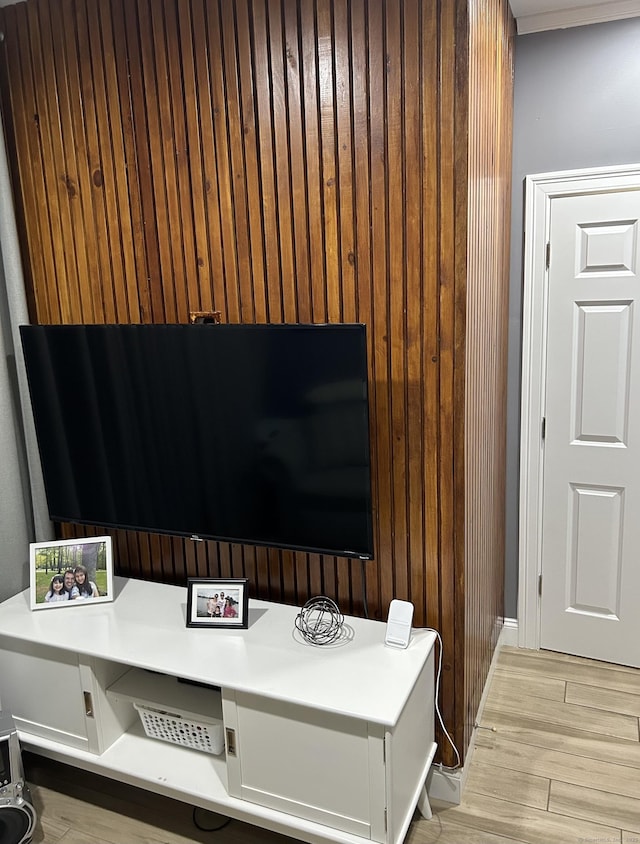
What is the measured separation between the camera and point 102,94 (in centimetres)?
224

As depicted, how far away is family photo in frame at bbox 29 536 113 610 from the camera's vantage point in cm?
231

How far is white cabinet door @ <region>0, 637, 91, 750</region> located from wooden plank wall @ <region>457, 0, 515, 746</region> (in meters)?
1.19

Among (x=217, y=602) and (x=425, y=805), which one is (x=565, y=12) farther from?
(x=425, y=805)

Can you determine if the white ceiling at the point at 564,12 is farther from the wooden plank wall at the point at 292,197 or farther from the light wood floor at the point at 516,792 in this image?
the light wood floor at the point at 516,792

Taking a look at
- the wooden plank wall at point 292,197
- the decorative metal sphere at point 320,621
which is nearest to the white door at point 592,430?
the wooden plank wall at point 292,197

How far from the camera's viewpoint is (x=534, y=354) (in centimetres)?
272

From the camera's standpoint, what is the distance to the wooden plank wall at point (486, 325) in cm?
195

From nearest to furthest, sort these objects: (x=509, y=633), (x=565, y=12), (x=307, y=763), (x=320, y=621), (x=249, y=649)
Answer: (x=307, y=763), (x=249, y=649), (x=320, y=621), (x=565, y=12), (x=509, y=633)

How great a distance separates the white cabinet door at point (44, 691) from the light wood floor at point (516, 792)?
224mm

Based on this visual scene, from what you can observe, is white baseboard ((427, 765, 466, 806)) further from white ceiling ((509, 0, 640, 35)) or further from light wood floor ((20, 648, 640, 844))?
white ceiling ((509, 0, 640, 35))

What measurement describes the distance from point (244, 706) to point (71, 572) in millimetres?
856

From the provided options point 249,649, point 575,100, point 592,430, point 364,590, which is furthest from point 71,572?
point 575,100

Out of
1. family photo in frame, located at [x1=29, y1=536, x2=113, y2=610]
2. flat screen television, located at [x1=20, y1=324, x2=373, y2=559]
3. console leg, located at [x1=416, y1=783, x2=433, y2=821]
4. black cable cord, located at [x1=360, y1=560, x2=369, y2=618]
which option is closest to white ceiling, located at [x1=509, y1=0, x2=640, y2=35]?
flat screen television, located at [x1=20, y1=324, x2=373, y2=559]

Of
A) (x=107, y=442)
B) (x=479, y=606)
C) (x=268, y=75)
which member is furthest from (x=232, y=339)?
(x=479, y=606)
